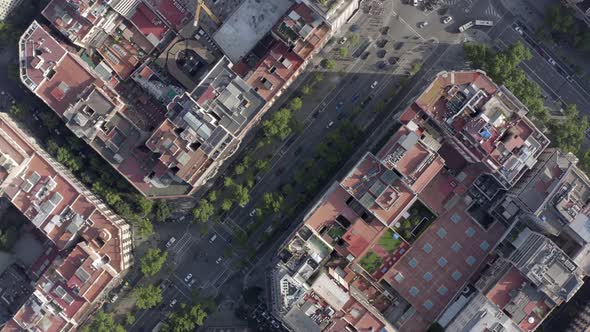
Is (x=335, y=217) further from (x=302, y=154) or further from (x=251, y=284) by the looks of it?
(x=251, y=284)

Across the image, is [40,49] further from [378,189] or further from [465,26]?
[465,26]

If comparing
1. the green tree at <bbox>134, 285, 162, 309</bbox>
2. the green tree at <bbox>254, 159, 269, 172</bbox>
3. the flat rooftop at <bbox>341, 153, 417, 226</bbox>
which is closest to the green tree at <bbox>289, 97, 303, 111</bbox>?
the green tree at <bbox>254, 159, 269, 172</bbox>

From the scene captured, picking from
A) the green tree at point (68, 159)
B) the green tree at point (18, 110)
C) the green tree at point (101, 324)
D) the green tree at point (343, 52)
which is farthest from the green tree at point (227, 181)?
the green tree at point (18, 110)

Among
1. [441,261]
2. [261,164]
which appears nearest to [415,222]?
[441,261]

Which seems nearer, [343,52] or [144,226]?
[343,52]

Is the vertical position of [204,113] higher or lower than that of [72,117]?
higher

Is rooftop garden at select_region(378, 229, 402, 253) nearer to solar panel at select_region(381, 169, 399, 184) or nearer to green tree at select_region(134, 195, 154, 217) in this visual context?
solar panel at select_region(381, 169, 399, 184)

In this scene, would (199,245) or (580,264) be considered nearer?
(580,264)

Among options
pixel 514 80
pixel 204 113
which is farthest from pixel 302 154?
pixel 514 80
